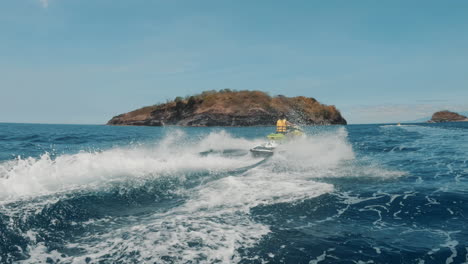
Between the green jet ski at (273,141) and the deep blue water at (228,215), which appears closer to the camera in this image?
the deep blue water at (228,215)

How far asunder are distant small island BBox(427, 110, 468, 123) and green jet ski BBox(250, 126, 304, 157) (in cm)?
20658

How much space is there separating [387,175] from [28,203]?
56.5 feet

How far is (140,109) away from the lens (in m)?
174

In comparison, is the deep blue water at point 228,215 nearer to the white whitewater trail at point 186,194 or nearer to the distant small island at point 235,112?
the white whitewater trail at point 186,194

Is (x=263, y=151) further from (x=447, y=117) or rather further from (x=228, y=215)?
(x=447, y=117)

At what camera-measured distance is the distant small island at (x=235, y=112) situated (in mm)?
137500

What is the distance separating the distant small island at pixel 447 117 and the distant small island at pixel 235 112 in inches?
2863

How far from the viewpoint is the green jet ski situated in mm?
24609

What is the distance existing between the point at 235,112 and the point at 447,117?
153 metres

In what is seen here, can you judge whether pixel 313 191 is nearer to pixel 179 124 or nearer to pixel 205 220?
pixel 205 220

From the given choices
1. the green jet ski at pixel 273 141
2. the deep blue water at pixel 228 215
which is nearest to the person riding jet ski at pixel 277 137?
the green jet ski at pixel 273 141

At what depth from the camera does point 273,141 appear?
27.3 meters

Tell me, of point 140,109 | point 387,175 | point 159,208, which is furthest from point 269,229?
point 140,109

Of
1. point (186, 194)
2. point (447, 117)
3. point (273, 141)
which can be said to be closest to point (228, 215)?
point (186, 194)
